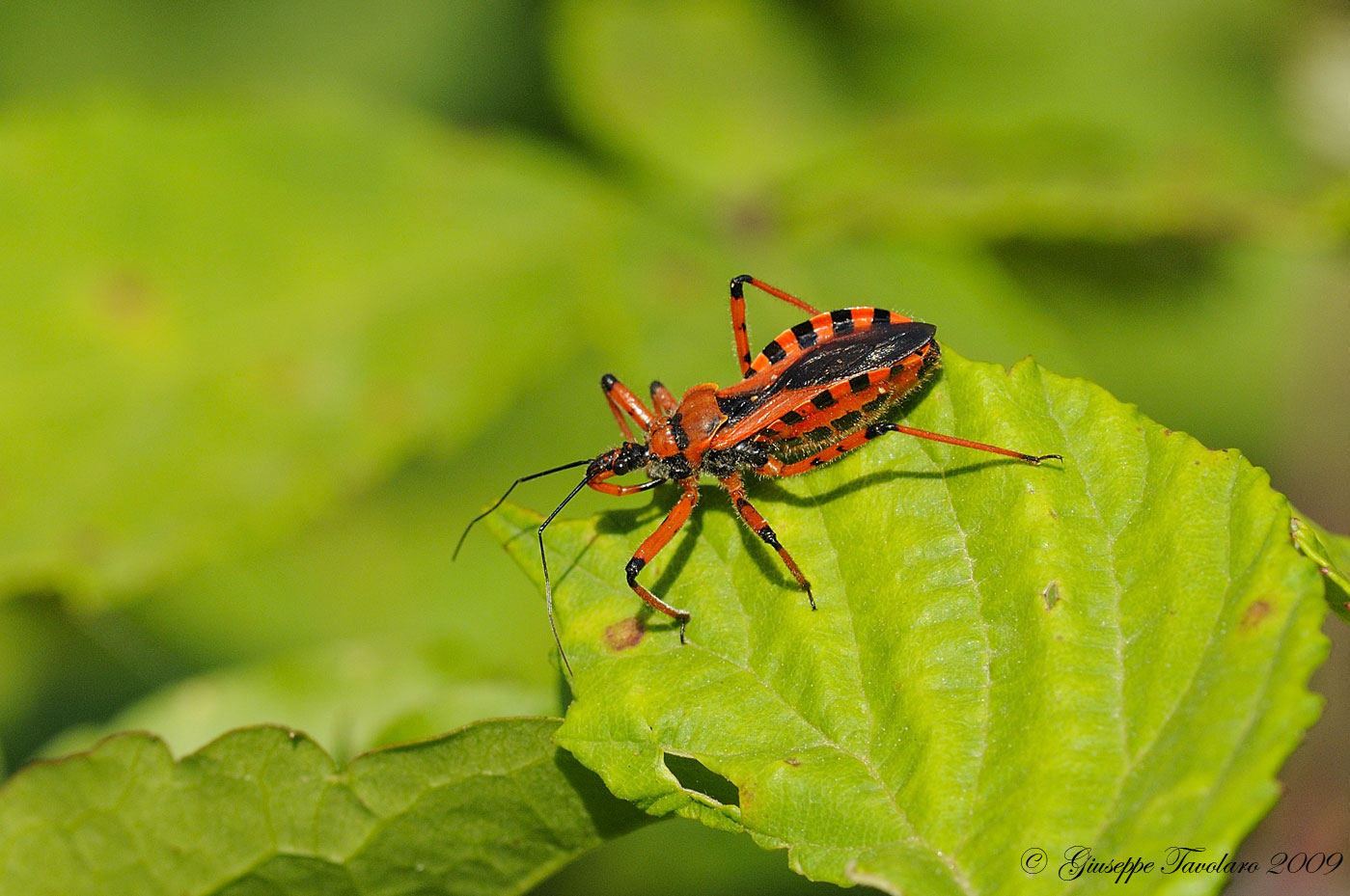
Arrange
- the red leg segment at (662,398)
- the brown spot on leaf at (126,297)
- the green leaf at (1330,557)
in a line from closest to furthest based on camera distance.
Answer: the green leaf at (1330,557)
the red leg segment at (662,398)
the brown spot on leaf at (126,297)

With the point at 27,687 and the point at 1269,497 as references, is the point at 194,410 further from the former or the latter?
the point at 1269,497

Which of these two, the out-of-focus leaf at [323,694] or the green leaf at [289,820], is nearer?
the green leaf at [289,820]

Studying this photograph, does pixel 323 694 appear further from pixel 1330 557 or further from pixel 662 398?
pixel 1330 557

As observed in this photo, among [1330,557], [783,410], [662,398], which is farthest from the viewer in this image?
[662,398]

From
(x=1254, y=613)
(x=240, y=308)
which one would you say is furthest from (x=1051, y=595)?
(x=240, y=308)

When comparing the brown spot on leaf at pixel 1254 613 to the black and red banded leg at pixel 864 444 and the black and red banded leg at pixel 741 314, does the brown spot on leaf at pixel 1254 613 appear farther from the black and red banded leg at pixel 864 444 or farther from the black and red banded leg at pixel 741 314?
the black and red banded leg at pixel 741 314

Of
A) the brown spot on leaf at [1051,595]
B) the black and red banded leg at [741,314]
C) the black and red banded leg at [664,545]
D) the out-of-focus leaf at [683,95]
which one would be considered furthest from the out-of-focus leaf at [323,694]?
the out-of-focus leaf at [683,95]

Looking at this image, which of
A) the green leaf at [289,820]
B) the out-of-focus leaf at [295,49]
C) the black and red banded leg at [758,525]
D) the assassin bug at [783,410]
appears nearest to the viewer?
the green leaf at [289,820]

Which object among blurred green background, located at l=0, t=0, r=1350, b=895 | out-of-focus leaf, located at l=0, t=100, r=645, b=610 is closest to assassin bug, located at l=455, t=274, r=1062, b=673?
blurred green background, located at l=0, t=0, r=1350, b=895
